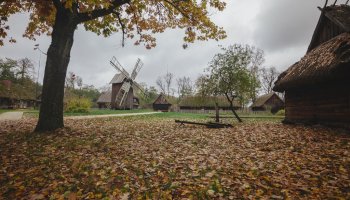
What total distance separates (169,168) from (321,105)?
10855 mm

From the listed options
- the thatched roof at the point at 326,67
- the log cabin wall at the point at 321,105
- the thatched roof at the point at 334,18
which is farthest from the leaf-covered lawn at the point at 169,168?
the thatched roof at the point at 334,18

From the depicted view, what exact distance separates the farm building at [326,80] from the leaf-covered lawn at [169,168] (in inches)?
141

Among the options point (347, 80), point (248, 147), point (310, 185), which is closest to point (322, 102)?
point (347, 80)

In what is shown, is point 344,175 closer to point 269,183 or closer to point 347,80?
point 269,183

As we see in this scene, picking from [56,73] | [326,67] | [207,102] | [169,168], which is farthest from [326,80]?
[207,102]

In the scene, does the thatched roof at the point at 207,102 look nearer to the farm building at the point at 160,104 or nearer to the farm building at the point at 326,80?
the farm building at the point at 160,104

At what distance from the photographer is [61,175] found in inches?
200

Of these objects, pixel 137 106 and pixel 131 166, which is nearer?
pixel 131 166

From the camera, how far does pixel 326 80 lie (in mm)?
11328

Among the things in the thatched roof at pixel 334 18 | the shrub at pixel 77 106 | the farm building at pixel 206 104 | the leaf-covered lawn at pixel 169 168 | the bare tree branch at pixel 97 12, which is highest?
the thatched roof at pixel 334 18

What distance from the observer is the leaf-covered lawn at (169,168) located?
437 centimetres

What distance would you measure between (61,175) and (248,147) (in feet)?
19.0

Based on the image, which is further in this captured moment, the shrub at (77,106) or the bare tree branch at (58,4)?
the shrub at (77,106)

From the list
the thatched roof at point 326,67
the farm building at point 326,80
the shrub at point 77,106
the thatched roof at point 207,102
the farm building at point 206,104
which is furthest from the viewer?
the farm building at point 206,104
